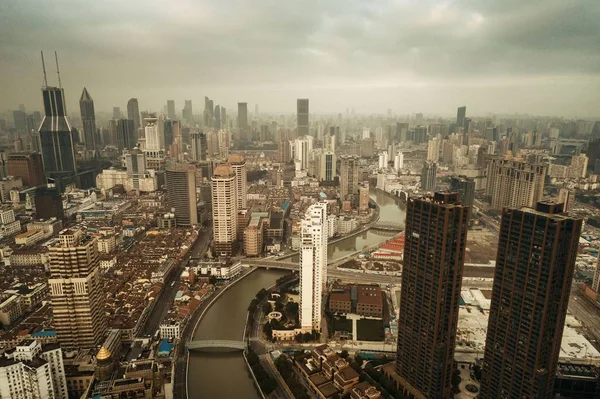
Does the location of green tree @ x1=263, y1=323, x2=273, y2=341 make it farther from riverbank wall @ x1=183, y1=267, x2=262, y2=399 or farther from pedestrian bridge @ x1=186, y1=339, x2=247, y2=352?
riverbank wall @ x1=183, y1=267, x2=262, y2=399

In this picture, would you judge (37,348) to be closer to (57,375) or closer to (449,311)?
(57,375)

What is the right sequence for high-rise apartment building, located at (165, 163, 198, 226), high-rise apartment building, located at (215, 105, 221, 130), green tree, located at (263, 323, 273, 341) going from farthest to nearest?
high-rise apartment building, located at (215, 105, 221, 130) < high-rise apartment building, located at (165, 163, 198, 226) < green tree, located at (263, 323, 273, 341)

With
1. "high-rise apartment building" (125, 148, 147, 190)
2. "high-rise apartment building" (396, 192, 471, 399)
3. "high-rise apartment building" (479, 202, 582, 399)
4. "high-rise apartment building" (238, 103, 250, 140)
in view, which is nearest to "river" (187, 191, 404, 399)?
"high-rise apartment building" (396, 192, 471, 399)

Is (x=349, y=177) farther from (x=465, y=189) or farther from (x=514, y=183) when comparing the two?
(x=514, y=183)

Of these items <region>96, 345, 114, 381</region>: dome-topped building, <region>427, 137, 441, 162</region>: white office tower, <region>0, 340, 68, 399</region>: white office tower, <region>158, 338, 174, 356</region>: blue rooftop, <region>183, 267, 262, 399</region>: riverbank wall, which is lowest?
<region>183, 267, 262, 399</region>: riverbank wall

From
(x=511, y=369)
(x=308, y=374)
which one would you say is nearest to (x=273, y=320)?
(x=308, y=374)

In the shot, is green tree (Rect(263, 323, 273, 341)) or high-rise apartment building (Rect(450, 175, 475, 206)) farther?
high-rise apartment building (Rect(450, 175, 475, 206))

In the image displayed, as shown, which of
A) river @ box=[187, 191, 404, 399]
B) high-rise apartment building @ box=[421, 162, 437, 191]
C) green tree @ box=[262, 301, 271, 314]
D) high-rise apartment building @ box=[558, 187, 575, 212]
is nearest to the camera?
river @ box=[187, 191, 404, 399]
